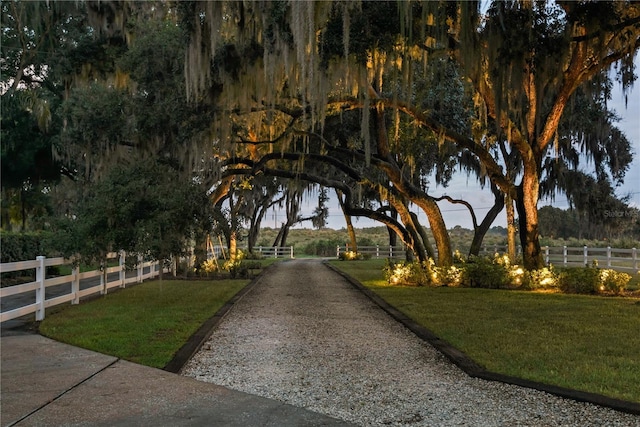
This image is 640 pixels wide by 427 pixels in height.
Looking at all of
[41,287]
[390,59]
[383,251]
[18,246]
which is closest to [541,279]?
[390,59]

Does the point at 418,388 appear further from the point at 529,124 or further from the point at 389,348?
the point at 529,124

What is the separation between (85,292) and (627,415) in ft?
36.9

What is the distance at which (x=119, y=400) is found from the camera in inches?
194

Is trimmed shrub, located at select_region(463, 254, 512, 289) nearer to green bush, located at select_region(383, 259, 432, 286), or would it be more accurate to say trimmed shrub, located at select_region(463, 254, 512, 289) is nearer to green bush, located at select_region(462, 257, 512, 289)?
green bush, located at select_region(462, 257, 512, 289)

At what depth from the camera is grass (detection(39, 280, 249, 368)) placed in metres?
7.32

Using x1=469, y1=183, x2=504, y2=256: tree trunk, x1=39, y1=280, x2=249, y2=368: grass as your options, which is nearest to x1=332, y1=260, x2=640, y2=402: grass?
x1=39, y1=280, x2=249, y2=368: grass

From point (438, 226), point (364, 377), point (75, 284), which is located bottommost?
point (364, 377)

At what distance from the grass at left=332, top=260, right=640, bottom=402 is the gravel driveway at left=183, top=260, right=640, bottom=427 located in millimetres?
566

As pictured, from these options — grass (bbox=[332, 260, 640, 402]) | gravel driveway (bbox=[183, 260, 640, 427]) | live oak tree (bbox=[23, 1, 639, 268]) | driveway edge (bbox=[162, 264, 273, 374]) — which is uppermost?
live oak tree (bbox=[23, 1, 639, 268])

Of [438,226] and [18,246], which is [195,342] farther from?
[18,246]

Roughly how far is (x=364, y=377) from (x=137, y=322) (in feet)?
16.2

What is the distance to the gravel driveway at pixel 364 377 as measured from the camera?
4746 millimetres

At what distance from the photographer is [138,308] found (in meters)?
11.5

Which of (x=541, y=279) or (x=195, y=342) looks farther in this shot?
(x=541, y=279)
